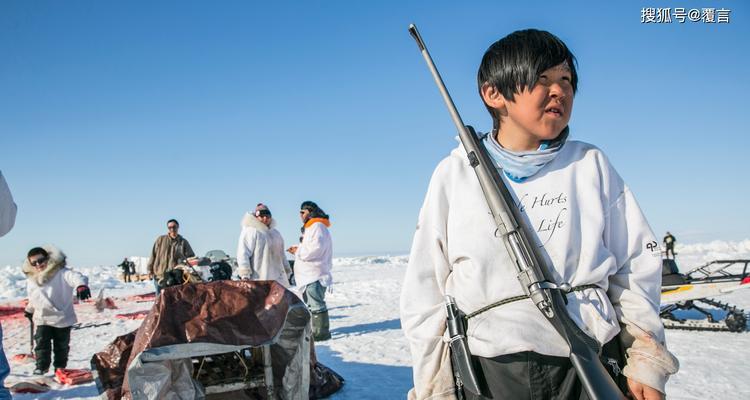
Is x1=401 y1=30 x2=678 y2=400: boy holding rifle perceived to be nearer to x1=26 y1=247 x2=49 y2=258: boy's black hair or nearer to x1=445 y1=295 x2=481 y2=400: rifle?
x1=445 y1=295 x2=481 y2=400: rifle

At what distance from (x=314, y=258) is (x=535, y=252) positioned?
613 centimetres

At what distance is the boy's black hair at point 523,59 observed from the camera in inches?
56.3

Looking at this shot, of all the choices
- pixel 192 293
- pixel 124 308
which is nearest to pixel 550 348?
pixel 192 293

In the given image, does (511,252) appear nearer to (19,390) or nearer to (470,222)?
(470,222)

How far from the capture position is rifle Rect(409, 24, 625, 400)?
115cm

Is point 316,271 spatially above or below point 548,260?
below

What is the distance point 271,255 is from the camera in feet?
23.7

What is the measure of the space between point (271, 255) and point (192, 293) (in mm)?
3905

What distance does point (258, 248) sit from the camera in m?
7.10

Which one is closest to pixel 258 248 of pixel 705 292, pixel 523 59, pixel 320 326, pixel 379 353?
pixel 320 326

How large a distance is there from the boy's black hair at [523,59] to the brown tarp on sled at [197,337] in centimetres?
250

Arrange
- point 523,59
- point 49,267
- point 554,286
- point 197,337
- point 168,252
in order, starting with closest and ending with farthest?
point 554,286
point 523,59
point 197,337
point 49,267
point 168,252

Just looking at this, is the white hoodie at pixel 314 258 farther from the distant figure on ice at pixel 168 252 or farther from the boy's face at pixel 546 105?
the boy's face at pixel 546 105

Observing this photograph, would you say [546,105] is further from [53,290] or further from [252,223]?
[53,290]
